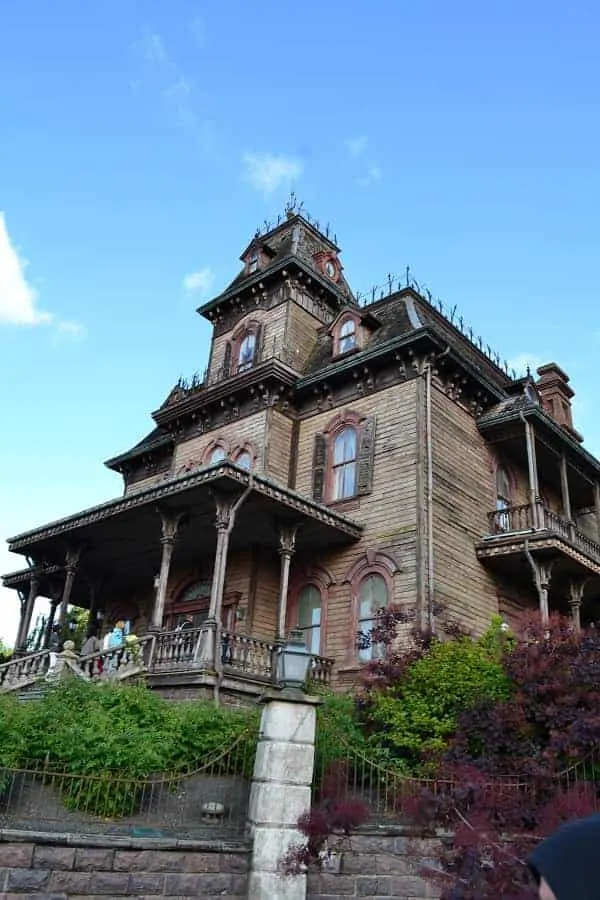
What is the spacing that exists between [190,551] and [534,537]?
8.86m

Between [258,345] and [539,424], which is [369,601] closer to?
[539,424]

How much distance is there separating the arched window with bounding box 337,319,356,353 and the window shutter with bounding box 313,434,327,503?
272cm

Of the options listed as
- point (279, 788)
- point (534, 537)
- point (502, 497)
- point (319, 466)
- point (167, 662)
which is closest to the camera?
point (279, 788)

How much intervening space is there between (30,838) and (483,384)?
16.1 m

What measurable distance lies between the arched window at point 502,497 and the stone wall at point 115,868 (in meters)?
13.4

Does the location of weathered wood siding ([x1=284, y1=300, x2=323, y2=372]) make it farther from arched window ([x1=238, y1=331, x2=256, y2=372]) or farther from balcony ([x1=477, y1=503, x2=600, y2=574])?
balcony ([x1=477, y1=503, x2=600, y2=574])

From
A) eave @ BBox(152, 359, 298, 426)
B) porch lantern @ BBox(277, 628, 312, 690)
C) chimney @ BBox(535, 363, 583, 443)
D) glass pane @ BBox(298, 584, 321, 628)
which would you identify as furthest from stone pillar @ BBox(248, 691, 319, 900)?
chimney @ BBox(535, 363, 583, 443)

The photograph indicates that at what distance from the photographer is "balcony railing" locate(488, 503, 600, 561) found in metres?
18.1

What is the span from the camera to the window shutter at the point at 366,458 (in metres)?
18.7

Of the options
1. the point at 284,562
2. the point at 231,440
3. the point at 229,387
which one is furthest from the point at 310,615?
the point at 229,387

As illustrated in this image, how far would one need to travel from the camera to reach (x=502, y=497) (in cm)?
2080

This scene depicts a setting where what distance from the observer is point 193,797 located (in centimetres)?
902

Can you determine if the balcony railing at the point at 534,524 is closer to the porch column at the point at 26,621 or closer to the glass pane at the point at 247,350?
the glass pane at the point at 247,350

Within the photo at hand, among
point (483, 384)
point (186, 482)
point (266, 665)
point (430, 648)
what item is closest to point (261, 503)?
point (186, 482)
